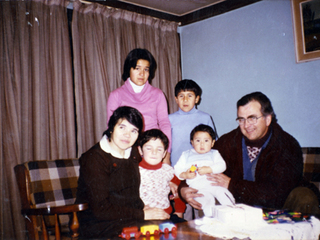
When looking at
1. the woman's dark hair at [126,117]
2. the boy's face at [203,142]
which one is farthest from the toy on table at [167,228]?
the boy's face at [203,142]

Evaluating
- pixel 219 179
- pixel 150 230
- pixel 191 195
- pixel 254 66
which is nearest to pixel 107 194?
pixel 150 230

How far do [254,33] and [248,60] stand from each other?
0.32 metres

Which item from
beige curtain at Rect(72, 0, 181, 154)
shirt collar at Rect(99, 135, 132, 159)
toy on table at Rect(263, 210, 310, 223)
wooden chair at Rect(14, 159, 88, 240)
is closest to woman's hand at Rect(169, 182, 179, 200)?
shirt collar at Rect(99, 135, 132, 159)

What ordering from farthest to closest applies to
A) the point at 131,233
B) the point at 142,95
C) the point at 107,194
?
the point at 142,95
the point at 107,194
the point at 131,233

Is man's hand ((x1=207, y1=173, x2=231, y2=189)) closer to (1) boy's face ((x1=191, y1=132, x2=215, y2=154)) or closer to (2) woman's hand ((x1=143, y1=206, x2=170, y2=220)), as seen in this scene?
(1) boy's face ((x1=191, y1=132, x2=215, y2=154))

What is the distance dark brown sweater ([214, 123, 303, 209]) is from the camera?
1880 millimetres

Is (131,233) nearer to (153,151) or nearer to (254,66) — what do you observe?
(153,151)

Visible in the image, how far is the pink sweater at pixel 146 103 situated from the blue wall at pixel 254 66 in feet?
4.22

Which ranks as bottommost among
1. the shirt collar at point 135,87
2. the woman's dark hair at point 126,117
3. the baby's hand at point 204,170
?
the baby's hand at point 204,170

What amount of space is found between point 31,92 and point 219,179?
1991 millimetres

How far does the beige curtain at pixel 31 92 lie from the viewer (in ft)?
8.25

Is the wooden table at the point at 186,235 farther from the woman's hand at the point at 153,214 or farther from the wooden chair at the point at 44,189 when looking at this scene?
the wooden chair at the point at 44,189

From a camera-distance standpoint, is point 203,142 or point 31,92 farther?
point 31,92

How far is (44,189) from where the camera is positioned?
206 cm
